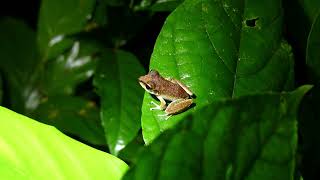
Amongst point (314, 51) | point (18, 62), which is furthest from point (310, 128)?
point (18, 62)

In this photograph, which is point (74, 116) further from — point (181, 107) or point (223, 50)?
point (223, 50)

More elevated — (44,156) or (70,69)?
(44,156)

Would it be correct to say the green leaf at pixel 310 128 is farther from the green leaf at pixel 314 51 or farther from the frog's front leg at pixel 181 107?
the frog's front leg at pixel 181 107

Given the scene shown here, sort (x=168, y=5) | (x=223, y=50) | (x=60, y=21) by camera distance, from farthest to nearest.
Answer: (x=60, y=21) → (x=168, y=5) → (x=223, y=50)

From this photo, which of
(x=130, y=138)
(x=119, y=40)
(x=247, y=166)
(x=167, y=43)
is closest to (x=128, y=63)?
(x=119, y=40)

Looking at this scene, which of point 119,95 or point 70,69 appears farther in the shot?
point 70,69

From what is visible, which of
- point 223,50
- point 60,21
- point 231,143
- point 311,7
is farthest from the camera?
point 60,21

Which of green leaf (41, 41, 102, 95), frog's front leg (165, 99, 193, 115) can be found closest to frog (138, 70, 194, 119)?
frog's front leg (165, 99, 193, 115)
